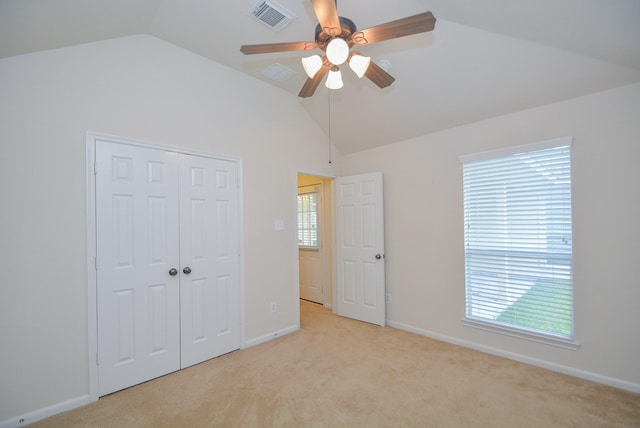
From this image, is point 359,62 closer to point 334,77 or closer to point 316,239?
point 334,77

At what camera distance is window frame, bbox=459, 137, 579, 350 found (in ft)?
8.43

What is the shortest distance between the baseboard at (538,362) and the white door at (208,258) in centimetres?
229

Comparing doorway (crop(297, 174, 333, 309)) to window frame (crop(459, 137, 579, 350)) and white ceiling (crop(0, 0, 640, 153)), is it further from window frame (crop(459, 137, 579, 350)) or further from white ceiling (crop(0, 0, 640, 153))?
window frame (crop(459, 137, 579, 350))

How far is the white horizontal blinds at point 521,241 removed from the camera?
2625 mm

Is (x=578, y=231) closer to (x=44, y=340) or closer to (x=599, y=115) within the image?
(x=599, y=115)

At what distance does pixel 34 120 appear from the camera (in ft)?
6.82

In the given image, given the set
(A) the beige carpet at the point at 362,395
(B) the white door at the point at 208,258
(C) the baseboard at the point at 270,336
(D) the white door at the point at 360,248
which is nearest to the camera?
(A) the beige carpet at the point at 362,395

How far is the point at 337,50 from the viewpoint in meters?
1.70

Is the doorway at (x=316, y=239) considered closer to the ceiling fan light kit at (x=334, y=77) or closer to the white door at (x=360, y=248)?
the white door at (x=360, y=248)

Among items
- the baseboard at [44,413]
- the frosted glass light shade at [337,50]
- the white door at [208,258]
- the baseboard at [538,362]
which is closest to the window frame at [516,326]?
the baseboard at [538,362]

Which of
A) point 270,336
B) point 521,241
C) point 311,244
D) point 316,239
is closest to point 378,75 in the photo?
point 521,241

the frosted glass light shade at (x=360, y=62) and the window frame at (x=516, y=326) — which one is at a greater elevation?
the frosted glass light shade at (x=360, y=62)

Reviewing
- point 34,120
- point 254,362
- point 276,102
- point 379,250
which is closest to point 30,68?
point 34,120


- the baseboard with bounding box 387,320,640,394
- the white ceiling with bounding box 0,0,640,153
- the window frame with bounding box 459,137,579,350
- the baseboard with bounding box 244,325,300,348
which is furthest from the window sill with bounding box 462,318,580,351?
the white ceiling with bounding box 0,0,640,153
